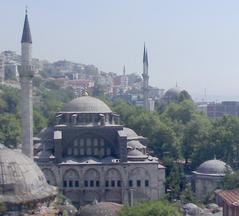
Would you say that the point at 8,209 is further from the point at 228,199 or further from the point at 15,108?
the point at 15,108

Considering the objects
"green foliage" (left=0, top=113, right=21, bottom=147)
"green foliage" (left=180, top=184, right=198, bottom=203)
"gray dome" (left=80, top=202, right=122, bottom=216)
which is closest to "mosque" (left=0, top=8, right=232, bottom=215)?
"green foliage" (left=180, top=184, right=198, bottom=203)

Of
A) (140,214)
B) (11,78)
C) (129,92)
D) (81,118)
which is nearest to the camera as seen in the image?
(140,214)

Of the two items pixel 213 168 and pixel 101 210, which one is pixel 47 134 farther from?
pixel 101 210

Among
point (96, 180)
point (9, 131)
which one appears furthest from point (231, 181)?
point (9, 131)

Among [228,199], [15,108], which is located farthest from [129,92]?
[228,199]

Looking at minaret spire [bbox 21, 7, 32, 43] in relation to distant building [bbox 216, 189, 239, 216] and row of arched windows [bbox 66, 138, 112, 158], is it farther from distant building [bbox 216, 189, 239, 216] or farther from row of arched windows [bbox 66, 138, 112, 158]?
distant building [bbox 216, 189, 239, 216]

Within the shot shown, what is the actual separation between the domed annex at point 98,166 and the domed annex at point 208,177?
97.4 inches

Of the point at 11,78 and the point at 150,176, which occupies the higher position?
the point at 11,78

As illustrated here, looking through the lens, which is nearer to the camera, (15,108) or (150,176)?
(150,176)

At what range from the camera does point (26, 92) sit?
49.2 metres

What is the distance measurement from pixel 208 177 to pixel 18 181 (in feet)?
87.7

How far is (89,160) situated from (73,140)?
1.97 meters

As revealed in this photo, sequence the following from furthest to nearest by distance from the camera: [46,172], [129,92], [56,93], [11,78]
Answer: [129,92] → [11,78] → [56,93] → [46,172]

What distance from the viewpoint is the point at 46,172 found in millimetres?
50594
